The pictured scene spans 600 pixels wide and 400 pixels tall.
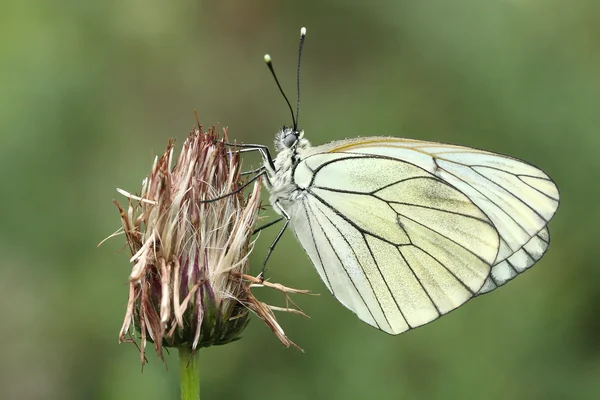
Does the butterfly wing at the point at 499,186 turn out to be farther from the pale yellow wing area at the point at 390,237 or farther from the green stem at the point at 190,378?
the green stem at the point at 190,378

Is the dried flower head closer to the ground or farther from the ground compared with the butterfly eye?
closer to the ground

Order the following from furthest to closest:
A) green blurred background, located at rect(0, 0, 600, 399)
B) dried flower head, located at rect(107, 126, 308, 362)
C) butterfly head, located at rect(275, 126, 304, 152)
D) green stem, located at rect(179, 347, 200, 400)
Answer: green blurred background, located at rect(0, 0, 600, 399) < butterfly head, located at rect(275, 126, 304, 152) < dried flower head, located at rect(107, 126, 308, 362) < green stem, located at rect(179, 347, 200, 400)

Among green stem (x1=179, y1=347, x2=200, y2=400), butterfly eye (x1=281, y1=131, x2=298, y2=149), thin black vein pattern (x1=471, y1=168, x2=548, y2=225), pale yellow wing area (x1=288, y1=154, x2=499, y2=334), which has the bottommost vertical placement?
green stem (x1=179, y1=347, x2=200, y2=400)

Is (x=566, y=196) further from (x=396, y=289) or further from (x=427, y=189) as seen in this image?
(x=396, y=289)

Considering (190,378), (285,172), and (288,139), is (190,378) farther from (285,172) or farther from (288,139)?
(288,139)

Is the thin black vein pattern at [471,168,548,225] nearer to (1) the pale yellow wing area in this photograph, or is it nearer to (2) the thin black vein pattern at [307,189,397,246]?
(1) the pale yellow wing area

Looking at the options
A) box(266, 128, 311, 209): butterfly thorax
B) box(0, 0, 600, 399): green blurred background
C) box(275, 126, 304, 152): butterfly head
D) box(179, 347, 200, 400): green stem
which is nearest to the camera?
box(179, 347, 200, 400): green stem

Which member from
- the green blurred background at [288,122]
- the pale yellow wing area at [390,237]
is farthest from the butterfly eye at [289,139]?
the green blurred background at [288,122]

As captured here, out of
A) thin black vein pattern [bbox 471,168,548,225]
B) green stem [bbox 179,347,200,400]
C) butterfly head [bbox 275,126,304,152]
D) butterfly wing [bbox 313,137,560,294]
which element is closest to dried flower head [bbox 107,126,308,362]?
green stem [bbox 179,347,200,400]

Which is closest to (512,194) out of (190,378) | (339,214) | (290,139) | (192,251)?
(339,214)
